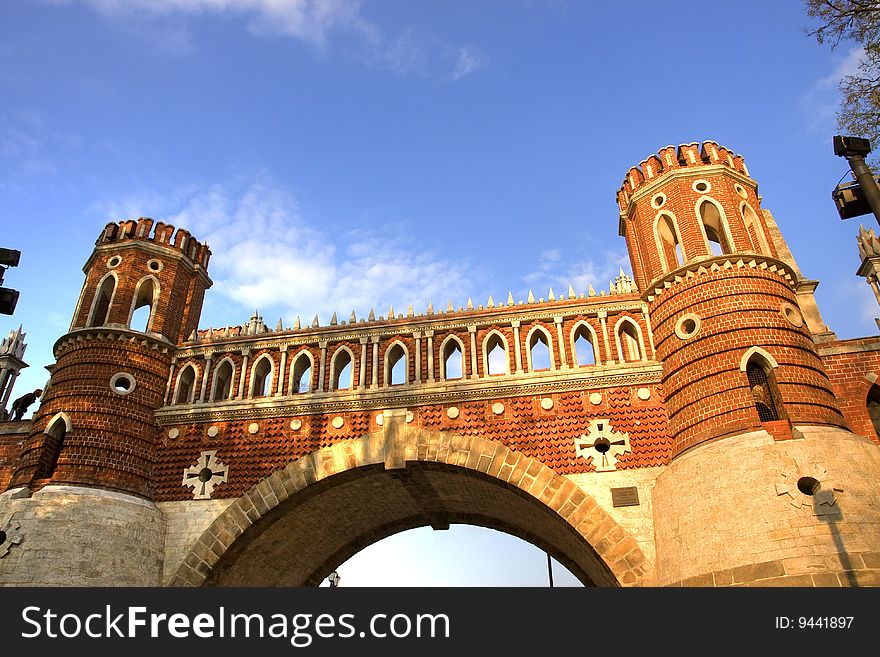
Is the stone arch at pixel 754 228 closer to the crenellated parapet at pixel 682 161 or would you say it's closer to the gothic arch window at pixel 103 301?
the crenellated parapet at pixel 682 161

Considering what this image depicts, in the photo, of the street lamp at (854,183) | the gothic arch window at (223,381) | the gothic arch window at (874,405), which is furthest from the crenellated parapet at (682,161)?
the gothic arch window at (223,381)

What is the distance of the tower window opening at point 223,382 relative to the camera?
1839 cm

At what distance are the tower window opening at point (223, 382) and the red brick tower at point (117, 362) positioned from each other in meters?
1.47

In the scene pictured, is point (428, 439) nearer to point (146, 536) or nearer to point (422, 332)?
point (422, 332)

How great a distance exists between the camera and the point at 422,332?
1755cm

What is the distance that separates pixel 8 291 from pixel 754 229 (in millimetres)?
16163

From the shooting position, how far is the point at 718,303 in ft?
48.1

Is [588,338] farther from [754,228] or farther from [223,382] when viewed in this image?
[223,382]

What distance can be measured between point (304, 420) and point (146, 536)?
4.59 metres

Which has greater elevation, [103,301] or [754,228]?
[103,301]

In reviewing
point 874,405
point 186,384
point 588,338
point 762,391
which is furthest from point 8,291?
point 874,405

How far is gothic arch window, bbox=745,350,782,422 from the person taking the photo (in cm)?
1364

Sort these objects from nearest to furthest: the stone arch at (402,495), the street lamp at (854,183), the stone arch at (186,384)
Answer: the street lamp at (854,183)
the stone arch at (402,495)
the stone arch at (186,384)

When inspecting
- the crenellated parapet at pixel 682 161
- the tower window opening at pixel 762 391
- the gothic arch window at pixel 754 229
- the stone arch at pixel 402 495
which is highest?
the crenellated parapet at pixel 682 161
